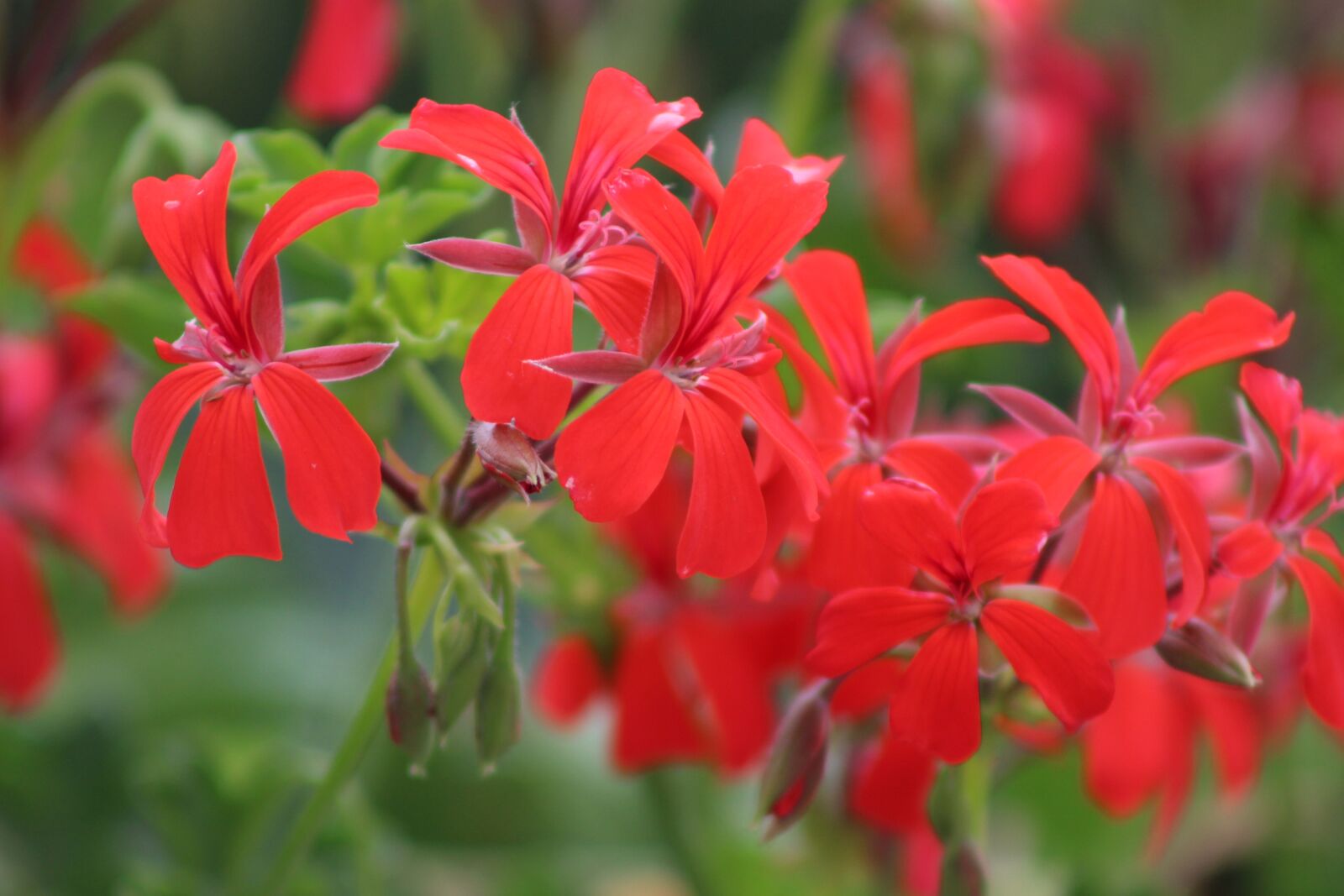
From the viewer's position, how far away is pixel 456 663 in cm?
35

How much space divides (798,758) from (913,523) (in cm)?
10

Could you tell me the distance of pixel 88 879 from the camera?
2.21 ft

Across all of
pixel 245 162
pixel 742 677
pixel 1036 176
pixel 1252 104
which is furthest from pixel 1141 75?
pixel 245 162

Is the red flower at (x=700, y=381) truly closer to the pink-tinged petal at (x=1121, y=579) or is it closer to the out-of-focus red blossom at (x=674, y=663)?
the pink-tinged petal at (x=1121, y=579)

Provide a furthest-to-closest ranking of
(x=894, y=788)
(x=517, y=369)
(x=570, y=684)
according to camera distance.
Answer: (x=570, y=684), (x=894, y=788), (x=517, y=369)

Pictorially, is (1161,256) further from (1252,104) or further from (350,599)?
(350,599)

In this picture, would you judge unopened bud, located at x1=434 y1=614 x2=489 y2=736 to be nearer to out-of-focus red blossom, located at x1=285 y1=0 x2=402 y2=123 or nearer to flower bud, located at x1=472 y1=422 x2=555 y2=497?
flower bud, located at x1=472 y1=422 x2=555 y2=497

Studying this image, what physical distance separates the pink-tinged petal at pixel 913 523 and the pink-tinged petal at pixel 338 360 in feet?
0.39

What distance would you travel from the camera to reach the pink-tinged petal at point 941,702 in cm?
32

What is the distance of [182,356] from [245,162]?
0.39 ft

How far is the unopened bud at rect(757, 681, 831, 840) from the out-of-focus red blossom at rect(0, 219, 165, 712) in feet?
1.18

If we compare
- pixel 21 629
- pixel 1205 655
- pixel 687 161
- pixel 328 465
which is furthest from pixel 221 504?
pixel 21 629

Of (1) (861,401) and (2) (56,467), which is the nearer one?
(1) (861,401)

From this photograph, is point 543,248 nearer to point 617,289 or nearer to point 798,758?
point 617,289
